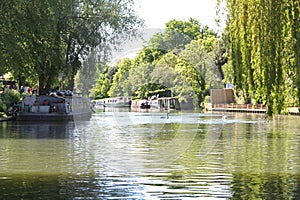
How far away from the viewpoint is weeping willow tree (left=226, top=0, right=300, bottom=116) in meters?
20.2

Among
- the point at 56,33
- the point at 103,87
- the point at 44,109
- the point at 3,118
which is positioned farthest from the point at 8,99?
the point at 103,87

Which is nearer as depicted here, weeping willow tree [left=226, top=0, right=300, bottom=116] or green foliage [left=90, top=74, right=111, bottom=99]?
weeping willow tree [left=226, top=0, right=300, bottom=116]

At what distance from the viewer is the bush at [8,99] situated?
53406 mm

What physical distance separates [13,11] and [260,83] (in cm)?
1447

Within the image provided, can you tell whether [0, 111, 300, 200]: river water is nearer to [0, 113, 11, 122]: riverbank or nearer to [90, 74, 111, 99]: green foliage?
[0, 113, 11, 122]: riverbank

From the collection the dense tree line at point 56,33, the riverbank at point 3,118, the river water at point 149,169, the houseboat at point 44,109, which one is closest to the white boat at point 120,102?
the dense tree line at point 56,33

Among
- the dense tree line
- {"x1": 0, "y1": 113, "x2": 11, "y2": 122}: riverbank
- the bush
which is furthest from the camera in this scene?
the bush

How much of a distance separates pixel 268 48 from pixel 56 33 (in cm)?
2431

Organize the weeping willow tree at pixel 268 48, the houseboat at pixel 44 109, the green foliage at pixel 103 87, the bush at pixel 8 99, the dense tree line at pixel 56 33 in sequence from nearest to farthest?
1. the weeping willow tree at pixel 268 48
2. the dense tree line at pixel 56 33
3. the houseboat at pixel 44 109
4. the bush at pixel 8 99
5. the green foliage at pixel 103 87

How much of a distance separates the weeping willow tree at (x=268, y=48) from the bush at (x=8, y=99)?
32533 mm

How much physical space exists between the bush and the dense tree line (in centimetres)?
313

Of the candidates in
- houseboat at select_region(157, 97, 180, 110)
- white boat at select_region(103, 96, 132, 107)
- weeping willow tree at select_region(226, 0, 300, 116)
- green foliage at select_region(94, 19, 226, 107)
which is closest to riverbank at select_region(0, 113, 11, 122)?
weeping willow tree at select_region(226, 0, 300, 116)

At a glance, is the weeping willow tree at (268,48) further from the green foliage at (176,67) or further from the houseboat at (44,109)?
the green foliage at (176,67)

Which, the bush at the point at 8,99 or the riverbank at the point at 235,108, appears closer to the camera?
the bush at the point at 8,99
